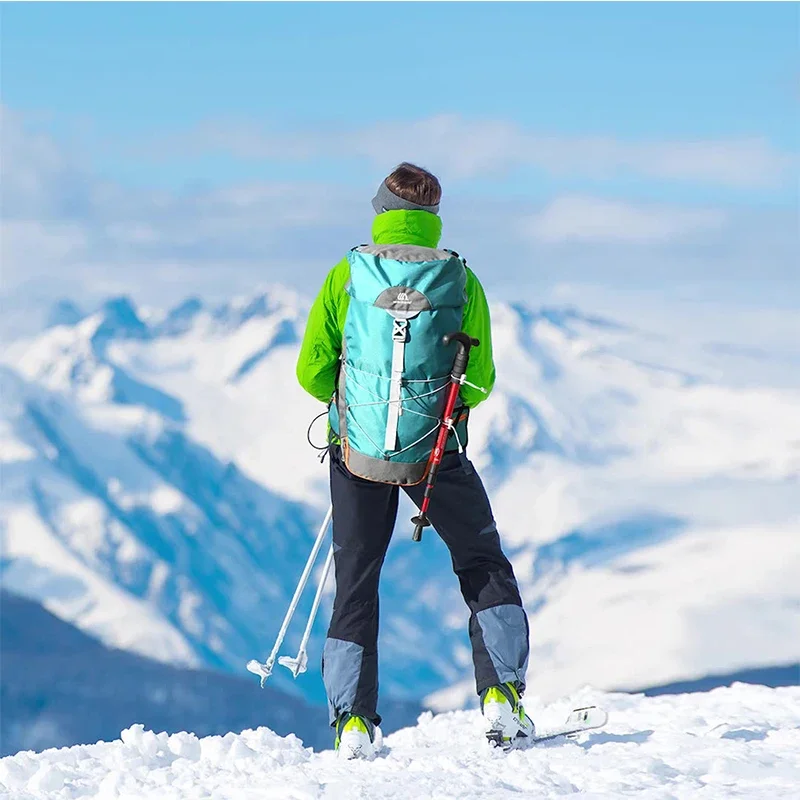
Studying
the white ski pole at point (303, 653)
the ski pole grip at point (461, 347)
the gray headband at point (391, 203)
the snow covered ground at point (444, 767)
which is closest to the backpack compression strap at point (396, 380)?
the ski pole grip at point (461, 347)

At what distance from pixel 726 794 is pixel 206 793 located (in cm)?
285

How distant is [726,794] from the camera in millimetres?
6590

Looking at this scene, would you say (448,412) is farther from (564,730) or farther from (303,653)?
(564,730)

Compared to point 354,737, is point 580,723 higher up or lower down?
higher up

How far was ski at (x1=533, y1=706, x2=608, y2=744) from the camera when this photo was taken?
8.48m

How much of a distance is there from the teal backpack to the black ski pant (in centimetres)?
26

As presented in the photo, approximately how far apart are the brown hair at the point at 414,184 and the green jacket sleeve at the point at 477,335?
1.69 ft

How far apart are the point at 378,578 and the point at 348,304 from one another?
5.85 ft

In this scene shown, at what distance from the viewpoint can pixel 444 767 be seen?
7.46 metres

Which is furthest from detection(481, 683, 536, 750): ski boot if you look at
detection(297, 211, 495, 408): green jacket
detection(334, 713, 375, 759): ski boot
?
detection(297, 211, 495, 408): green jacket

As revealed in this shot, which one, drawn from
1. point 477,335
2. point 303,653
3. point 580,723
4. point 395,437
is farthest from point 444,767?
point 477,335

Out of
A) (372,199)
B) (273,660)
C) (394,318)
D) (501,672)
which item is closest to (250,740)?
(273,660)

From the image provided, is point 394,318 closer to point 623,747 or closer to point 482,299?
point 482,299

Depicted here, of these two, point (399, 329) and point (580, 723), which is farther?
point (580, 723)
